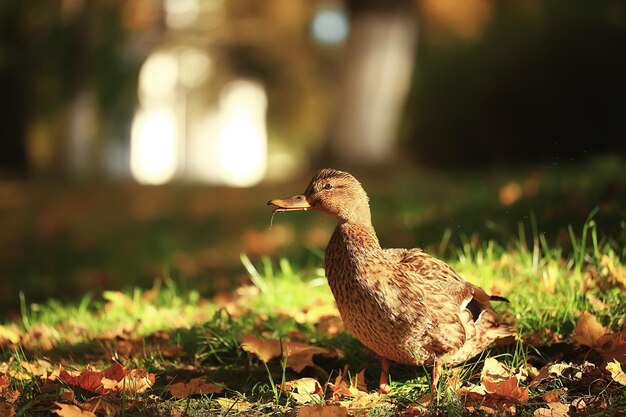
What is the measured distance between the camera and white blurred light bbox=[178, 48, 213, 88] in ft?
110

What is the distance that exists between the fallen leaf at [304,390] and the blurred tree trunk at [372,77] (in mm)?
8256

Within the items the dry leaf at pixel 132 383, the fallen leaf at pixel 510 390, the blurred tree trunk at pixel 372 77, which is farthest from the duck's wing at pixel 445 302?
the blurred tree trunk at pixel 372 77

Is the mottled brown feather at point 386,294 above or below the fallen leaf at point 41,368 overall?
above

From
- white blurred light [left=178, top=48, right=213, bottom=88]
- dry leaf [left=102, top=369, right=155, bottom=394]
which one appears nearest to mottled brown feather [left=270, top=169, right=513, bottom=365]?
dry leaf [left=102, top=369, right=155, bottom=394]

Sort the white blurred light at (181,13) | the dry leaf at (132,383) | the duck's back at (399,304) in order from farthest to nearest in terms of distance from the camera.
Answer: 1. the white blurred light at (181,13)
2. the dry leaf at (132,383)
3. the duck's back at (399,304)

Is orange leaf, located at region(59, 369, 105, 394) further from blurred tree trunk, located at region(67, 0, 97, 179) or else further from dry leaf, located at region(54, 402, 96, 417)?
blurred tree trunk, located at region(67, 0, 97, 179)

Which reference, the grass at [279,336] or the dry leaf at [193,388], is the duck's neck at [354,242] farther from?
the dry leaf at [193,388]

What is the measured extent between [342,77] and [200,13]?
20227mm

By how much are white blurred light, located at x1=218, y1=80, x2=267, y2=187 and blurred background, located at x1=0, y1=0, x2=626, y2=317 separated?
10023 millimetres

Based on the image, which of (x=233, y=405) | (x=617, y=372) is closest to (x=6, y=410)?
(x=233, y=405)

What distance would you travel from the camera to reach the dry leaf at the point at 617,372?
3.27 metres

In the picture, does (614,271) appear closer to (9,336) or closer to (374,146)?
(9,336)

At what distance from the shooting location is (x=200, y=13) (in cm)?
3109

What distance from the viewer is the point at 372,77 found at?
11797 millimetres
